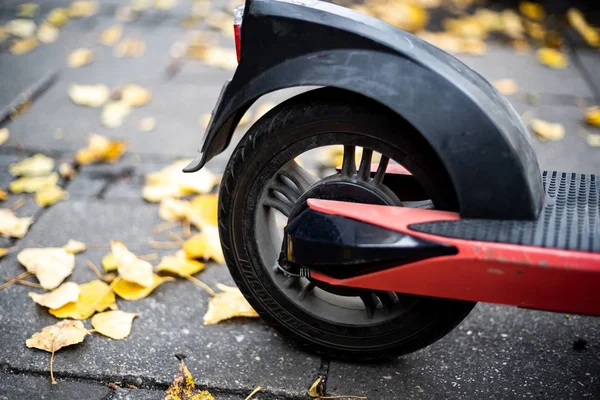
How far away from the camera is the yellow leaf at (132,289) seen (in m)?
1.92

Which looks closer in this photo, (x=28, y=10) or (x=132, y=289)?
(x=132, y=289)

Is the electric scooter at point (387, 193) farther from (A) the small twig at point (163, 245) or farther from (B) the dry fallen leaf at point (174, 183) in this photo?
(B) the dry fallen leaf at point (174, 183)

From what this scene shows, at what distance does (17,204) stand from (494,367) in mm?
1702

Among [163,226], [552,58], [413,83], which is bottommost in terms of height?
[163,226]

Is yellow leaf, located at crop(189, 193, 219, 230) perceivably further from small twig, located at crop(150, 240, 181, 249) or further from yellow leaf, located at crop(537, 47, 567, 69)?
yellow leaf, located at crop(537, 47, 567, 69)

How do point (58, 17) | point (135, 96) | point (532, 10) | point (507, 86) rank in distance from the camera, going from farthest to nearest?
point (532, 10) → point (58, 17) → point (507, 86) → point (135, 96)

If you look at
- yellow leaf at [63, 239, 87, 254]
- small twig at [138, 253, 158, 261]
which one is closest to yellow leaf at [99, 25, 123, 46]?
yellow leaf at [63, 239, 87, 254]

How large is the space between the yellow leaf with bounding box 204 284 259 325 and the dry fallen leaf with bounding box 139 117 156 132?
118 centimetres

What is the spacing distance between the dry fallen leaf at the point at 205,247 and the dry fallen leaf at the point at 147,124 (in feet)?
2.84

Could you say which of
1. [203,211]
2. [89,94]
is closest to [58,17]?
[89,94]

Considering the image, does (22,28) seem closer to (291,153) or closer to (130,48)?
(130,48)

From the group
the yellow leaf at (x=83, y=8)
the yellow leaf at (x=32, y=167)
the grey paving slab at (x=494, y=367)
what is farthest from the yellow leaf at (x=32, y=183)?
the yellow leaf at (x=83, y=8)

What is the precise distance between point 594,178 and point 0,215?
188 centimetres

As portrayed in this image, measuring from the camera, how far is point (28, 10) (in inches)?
157
